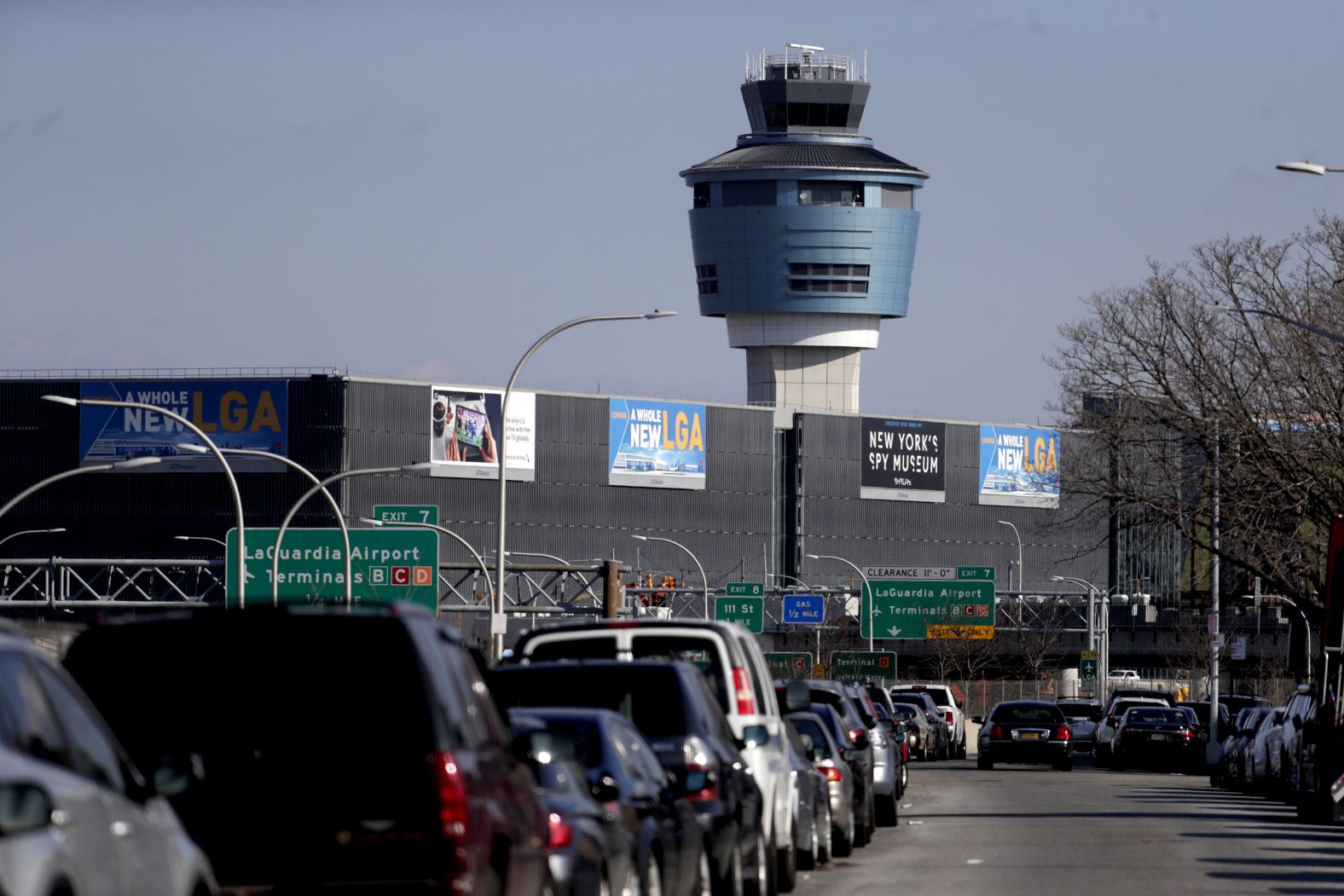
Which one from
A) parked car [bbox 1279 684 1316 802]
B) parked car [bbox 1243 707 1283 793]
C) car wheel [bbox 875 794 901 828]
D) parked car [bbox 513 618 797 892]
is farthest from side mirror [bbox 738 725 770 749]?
parked car [bbox 1243 707 1283 793]

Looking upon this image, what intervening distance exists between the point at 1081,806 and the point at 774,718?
1633 centimetres

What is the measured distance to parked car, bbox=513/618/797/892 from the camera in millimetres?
16797

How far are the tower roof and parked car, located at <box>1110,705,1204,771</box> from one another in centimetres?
10175

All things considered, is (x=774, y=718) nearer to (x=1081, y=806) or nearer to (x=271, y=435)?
(x=1081, y=806)

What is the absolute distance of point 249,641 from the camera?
9961 millimetres

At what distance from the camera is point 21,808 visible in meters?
6.69

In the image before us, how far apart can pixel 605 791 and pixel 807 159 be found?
142 m

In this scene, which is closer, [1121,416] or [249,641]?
[249,641]

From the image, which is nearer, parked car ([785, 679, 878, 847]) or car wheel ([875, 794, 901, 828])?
parked car ([785, 679, 878, 847])

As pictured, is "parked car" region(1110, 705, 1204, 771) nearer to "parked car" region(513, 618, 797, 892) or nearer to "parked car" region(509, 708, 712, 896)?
"parked car" region(513, 618, 797, 892)

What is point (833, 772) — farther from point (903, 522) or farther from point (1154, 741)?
point (903, 522)

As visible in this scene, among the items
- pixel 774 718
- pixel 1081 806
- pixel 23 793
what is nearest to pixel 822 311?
pixel 1081 806

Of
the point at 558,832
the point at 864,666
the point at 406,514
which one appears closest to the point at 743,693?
the point at 558,832

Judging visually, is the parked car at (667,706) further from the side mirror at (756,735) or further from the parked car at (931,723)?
the parked car at (931,723)
